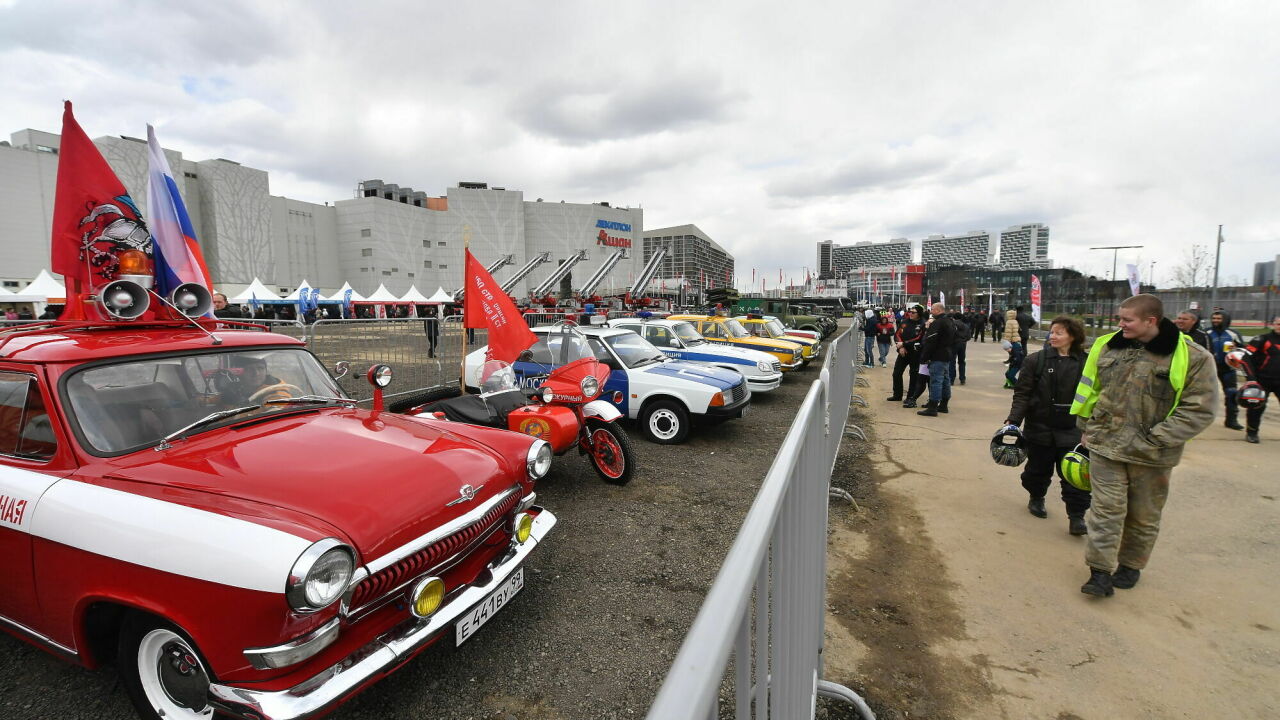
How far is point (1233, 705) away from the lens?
258 centimetres

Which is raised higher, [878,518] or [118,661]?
[118,661]

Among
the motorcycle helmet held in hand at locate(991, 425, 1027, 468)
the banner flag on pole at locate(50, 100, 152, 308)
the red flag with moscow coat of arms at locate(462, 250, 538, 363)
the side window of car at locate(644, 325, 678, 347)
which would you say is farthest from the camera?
the side window of car at locate(644, 325, 678, 347)

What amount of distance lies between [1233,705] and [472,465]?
3973mm

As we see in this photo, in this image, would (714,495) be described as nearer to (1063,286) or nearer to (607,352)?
(607,352)

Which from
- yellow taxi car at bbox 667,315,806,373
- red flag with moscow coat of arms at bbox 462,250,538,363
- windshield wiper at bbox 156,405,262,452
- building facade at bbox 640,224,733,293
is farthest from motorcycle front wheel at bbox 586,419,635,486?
building facade at bbox 640,224,733,293

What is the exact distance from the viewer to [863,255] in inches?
6663

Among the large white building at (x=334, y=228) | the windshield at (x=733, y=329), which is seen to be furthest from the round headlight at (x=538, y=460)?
the large white building at (x=334, y=228)

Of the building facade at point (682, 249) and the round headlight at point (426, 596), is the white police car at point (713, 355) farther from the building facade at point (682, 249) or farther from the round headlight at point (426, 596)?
the building facade at point (682, 249)

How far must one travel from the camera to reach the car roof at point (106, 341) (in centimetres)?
268

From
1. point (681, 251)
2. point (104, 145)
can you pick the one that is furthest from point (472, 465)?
point (681, 251)

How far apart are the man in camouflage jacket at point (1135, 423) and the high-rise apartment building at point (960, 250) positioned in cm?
15951

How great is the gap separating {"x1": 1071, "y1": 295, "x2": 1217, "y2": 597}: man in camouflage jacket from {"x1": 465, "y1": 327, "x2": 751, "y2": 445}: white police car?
415 centimetres

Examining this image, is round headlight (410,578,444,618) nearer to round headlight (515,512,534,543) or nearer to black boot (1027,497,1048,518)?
round headlight (515,512,534,543)

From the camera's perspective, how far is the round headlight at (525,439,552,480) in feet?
10.9
